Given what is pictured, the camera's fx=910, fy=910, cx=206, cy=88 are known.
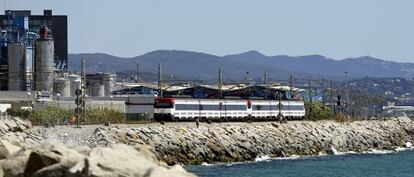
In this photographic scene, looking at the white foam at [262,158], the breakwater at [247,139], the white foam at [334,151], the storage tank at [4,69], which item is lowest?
the white foam at [334,151]

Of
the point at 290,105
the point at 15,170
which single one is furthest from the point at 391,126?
the point at 15,170

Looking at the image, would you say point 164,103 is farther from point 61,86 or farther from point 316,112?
point 316,112

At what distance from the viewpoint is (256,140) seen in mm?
81750

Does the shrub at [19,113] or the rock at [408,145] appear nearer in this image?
the shrub at [19,113]

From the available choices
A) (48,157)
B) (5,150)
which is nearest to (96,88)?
(5,150)

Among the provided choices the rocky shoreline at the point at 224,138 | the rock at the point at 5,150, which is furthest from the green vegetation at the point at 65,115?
the rock at the point at 5,150

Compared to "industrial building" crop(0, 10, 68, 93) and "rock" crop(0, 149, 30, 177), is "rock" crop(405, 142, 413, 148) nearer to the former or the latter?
"industrial building" crop(0, 10, 68, 93)

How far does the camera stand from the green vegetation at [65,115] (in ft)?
268

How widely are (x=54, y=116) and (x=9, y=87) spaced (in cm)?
3416

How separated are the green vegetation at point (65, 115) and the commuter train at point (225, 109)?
4348 mm

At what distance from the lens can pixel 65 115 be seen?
86312 mm

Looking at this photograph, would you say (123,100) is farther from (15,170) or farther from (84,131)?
(15,170)

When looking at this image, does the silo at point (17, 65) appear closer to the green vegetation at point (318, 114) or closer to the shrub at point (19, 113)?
the shrub at point (19, 113)

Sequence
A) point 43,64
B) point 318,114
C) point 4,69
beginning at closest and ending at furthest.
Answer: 1. point 43,64
2. point 4,69
3. point 318,114
